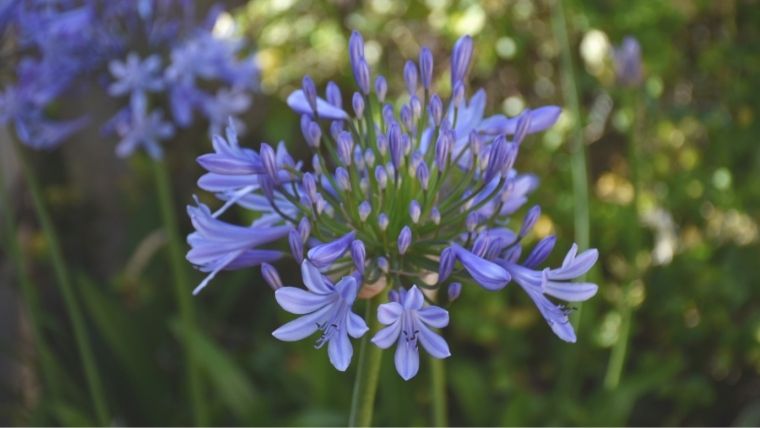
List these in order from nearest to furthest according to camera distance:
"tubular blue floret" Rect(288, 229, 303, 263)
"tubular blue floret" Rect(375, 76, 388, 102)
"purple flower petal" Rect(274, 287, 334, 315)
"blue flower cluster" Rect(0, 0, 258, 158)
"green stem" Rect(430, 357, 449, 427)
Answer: "purple flower petal" Rect(274, 287, 334, 315), "tubular blue floret" Rect(288, 229, 303, 263), "tubular blue floret" Rect(375, 76, 388, 102), "green stem" Rect(430, 357, 449, 427), "blue flower cluster" Rect(0, 0, 258, 158)

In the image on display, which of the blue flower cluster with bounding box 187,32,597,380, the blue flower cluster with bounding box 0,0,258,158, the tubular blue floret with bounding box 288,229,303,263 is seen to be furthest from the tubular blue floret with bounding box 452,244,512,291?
the blue flower cluster with bounding box 0,0,258,158

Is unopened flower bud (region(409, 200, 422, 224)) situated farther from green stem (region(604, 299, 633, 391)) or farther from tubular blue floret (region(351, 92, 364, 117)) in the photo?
green stem (region(604, 299, 633, 391))

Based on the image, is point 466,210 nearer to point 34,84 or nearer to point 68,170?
point 34,84

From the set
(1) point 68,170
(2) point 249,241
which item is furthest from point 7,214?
(1) point 68,170

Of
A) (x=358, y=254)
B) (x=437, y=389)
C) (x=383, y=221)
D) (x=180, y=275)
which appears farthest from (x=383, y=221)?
(x=180, y=275)

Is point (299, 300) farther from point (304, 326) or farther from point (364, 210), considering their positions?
point (364, 210)

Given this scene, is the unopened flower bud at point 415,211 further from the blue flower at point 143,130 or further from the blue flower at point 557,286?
the blue flower at point 143,130
